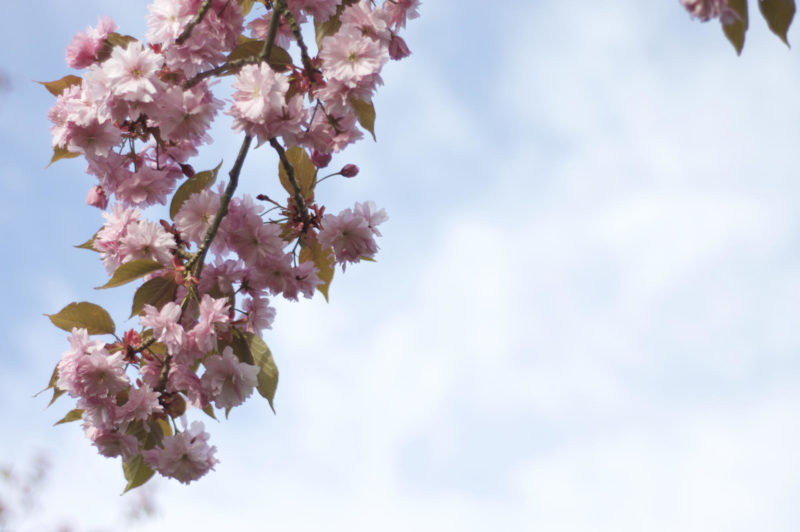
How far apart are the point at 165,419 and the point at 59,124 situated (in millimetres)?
736

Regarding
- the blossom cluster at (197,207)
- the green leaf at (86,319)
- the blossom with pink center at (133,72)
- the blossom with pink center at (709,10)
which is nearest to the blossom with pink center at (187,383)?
the blossom cluster at (197,207)

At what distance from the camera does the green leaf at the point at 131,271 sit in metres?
1.53

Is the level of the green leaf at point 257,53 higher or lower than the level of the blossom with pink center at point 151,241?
higher

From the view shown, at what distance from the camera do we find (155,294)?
1.56 m

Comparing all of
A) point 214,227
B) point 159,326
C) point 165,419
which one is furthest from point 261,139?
point 165,419

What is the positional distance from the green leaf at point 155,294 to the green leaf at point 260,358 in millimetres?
162

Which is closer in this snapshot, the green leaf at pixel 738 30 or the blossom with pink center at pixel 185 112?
the green leaf at pixel 738 30

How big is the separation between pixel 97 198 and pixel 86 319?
45 cm

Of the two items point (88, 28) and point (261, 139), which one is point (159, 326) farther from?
point (88, 28)

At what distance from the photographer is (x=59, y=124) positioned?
1.71m

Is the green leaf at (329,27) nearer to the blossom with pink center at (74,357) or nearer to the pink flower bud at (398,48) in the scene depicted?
the pink flower bud at (398,48)

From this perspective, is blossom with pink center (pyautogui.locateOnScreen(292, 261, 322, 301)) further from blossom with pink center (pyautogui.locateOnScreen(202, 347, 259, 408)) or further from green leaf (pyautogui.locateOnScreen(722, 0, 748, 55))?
green leaf (pyautogui.locateOnScreen(722, 0, 748, 55))

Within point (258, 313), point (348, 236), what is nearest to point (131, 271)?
point (258, 313)

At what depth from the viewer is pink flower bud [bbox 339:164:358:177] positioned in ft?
5.98
